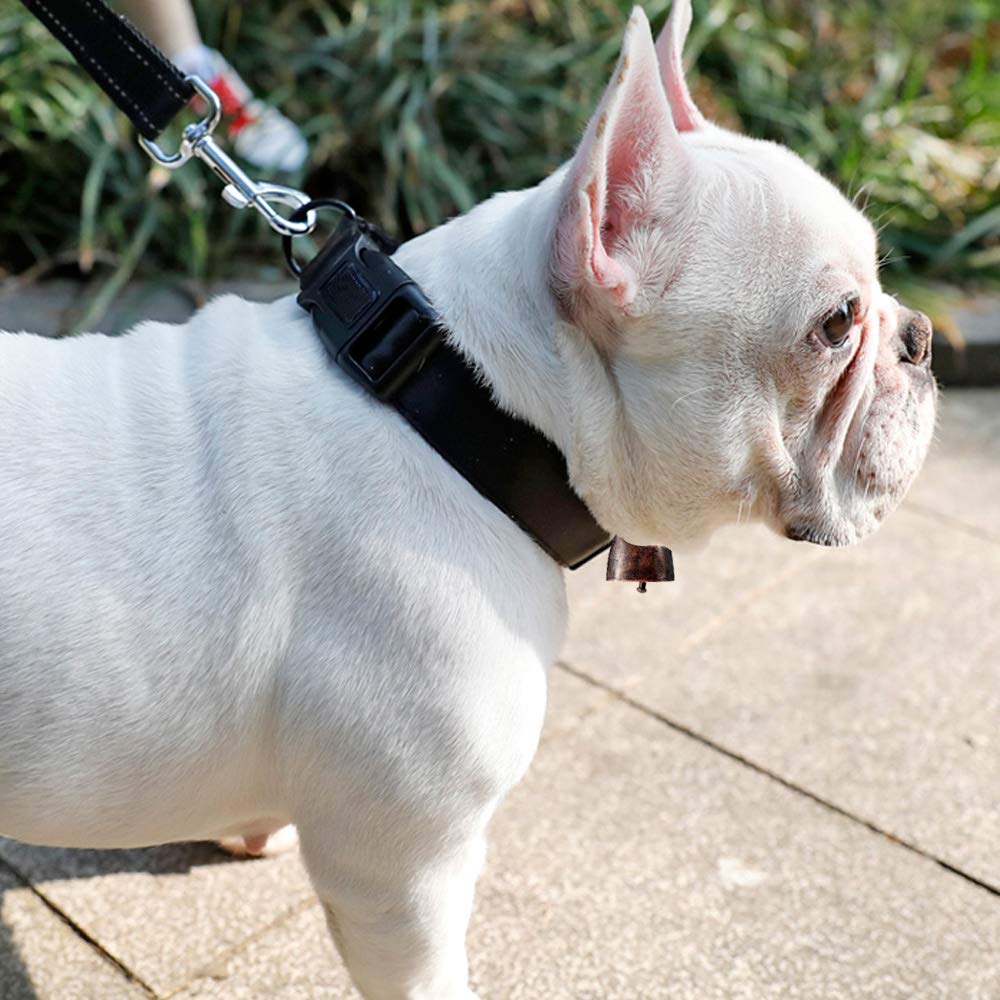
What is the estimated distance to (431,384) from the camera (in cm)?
194

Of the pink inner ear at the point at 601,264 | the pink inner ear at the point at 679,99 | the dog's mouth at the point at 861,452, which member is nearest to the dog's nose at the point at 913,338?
the dog's mouth at the point at 861,452

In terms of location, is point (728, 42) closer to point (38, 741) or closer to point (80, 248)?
point (80, 248)

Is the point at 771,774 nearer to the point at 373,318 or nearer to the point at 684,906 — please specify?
the point at 684,906

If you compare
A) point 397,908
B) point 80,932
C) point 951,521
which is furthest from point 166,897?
point 951,521

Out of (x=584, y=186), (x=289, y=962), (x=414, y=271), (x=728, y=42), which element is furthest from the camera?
(x=728, y=42)

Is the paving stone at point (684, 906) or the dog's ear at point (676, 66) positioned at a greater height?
the dog's ear at point (676, 66)

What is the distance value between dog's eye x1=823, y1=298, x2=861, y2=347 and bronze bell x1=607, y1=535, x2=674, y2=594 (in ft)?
1.50

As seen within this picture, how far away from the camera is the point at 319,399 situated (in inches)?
77.3

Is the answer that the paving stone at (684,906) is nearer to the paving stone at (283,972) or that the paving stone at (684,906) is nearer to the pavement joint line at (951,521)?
Answer: the paving stone at (283,972)

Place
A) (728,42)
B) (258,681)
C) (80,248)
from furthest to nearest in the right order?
(728,42) → (80,248) → (258,681)

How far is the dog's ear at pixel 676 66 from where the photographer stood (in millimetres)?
2123

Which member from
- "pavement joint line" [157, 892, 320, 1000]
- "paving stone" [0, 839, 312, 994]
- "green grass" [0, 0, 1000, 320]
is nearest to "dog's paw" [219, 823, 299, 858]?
"paving stone" [0, 839, 312, 994]

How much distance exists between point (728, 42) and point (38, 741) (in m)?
5.48

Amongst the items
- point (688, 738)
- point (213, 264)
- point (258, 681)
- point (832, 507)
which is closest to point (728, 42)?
point (213, 264)
